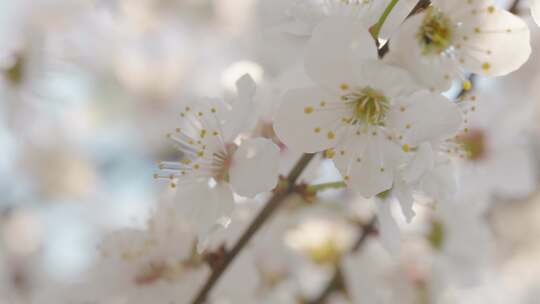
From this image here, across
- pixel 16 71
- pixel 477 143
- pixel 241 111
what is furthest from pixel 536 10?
pixel 16 71

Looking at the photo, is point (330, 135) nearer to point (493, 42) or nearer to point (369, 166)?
point (369, 166)

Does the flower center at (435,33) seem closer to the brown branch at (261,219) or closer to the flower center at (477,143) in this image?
the brown branch at (261,219)

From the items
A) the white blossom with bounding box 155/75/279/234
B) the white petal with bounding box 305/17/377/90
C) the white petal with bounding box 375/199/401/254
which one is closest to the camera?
the white petal with bounding box 305/17/377/90

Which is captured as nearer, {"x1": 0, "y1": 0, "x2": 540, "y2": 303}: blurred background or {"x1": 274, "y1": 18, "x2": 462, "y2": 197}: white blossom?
{"x1": 274, "y1": 18, "x2": 462, "y2": 197}: white blossom

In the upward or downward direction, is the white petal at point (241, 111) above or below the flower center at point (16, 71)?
above

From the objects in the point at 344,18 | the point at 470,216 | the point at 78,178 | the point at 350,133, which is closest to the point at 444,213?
the point at 470,216

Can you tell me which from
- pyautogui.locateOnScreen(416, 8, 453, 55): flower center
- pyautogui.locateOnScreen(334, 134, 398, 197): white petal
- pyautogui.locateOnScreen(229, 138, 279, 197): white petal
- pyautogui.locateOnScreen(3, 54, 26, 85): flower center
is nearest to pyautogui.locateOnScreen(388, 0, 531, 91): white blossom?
pyautogui.locateOnScreen(416, 8, 453, 55): flower center

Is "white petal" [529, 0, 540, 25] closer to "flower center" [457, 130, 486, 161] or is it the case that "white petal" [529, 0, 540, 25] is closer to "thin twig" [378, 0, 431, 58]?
"thin twig" [378, 0, 431, 58]

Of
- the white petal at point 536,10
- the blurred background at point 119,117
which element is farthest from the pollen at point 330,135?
the blurred background at point 119,117
